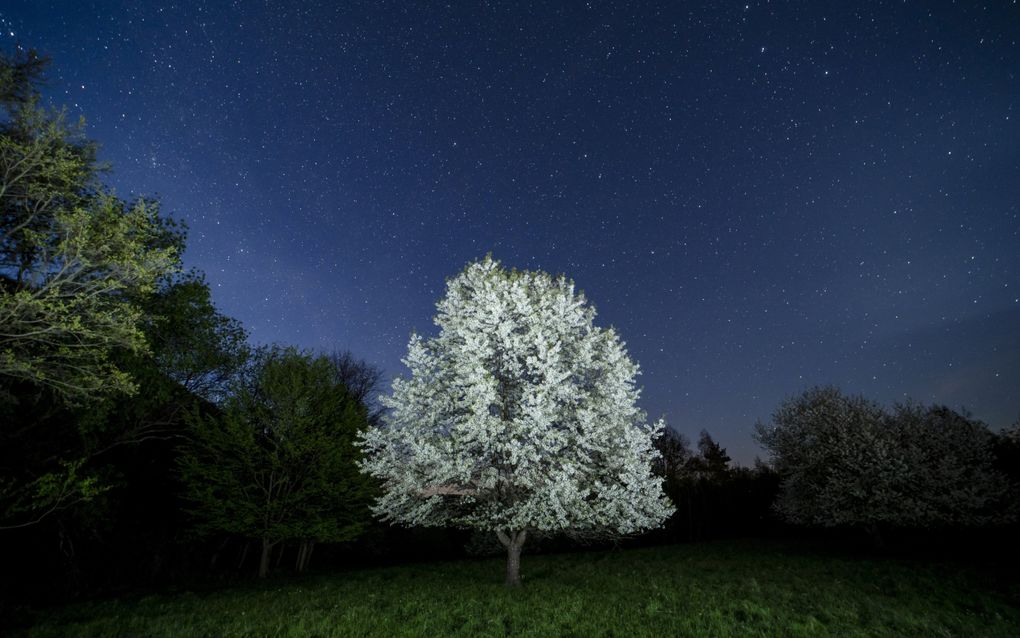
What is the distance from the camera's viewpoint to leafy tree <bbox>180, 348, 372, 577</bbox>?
Result: 67.4 feet

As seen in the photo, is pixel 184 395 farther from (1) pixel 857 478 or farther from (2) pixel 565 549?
(1) pixel 857 478

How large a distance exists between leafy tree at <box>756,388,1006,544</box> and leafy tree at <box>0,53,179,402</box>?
35190mm

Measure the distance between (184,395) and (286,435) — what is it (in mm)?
4918

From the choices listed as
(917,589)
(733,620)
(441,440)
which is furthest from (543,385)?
(917,589)

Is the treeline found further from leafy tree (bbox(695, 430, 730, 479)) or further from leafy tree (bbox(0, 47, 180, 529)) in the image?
leafy tree (bbox(695, 430, 730, 479))

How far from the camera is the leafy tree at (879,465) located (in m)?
26.1

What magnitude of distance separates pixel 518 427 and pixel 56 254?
11446mm

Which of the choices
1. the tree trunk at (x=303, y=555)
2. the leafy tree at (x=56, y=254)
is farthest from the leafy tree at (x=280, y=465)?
the leafy tree at (x=56, y=254)

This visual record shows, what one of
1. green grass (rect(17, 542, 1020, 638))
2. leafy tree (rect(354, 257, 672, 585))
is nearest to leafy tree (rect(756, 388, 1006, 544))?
green grass (rect(17, 542, 1020, 638))

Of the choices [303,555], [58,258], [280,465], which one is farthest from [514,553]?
[303,555]

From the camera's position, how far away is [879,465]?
26781mm

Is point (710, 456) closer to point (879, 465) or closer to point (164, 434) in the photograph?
point (879, 465)

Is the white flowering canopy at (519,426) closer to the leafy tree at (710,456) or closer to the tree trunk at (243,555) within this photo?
the tree trunk at (243,555)

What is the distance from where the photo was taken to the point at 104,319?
9.93 metres
